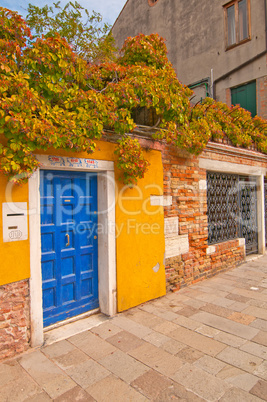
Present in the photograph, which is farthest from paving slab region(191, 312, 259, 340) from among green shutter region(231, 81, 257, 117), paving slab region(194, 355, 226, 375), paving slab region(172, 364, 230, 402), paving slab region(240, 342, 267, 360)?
green shutter region(231, 81, 257, 117)

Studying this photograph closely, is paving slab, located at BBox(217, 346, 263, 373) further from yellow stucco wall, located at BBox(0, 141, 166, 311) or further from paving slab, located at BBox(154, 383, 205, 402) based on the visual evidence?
yellow stucco wall, located at BBox(0, 141, 166, 311)

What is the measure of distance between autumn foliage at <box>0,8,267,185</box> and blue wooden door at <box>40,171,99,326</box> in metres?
0.63

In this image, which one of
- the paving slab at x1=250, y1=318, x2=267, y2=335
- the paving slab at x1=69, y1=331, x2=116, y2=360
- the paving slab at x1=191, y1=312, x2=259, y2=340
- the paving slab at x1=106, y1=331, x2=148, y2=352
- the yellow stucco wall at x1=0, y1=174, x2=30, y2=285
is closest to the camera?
the yellow stucco wall at x1=0, y1=174, x2=30, y2=285

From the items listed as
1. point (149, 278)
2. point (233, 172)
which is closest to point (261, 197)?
point (233, 172)

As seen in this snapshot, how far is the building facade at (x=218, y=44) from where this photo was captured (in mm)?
9086

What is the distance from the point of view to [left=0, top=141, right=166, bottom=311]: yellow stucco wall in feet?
13.3

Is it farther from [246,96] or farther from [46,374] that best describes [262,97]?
[46,374]

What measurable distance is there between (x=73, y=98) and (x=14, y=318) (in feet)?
8.57

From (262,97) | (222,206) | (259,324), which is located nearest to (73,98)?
(259,324)

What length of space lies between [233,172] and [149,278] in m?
3.59

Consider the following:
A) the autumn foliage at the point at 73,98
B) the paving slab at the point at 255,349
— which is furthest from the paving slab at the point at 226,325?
the autumn foliage at the point at 73,98

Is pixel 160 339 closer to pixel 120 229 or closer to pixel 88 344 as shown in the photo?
pixel 88 344

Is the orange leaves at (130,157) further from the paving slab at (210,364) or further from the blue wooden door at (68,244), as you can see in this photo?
the paving slab at (210,364)

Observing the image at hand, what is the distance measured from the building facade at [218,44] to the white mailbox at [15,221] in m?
7.76
